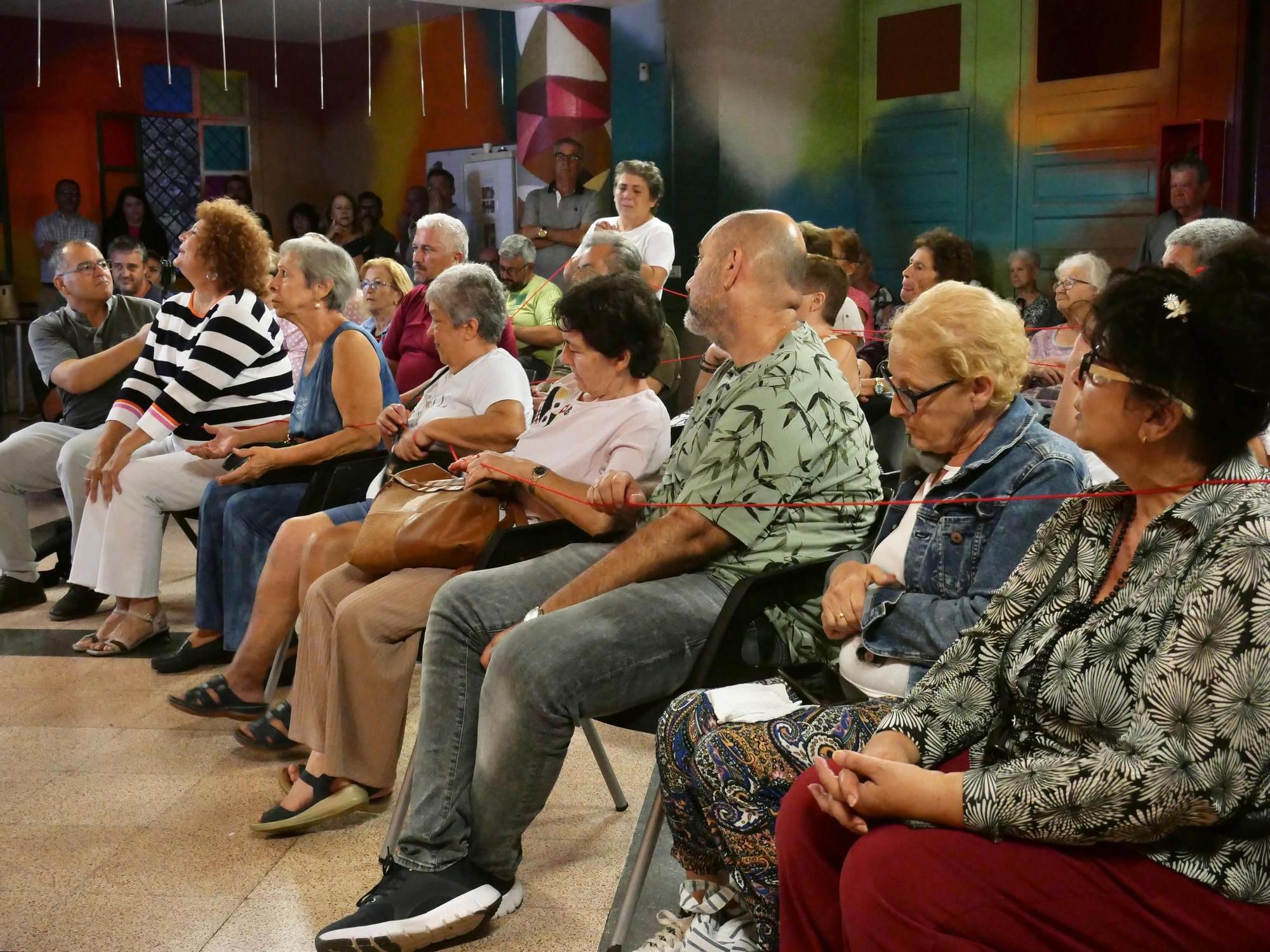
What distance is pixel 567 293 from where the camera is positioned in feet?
9.18

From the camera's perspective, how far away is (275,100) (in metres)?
10.2

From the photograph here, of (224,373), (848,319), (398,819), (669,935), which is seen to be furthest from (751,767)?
(848,319)

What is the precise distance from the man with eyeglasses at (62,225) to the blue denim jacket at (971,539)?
8842 mm

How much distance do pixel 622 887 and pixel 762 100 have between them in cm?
709

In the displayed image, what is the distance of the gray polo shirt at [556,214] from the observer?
848 cm

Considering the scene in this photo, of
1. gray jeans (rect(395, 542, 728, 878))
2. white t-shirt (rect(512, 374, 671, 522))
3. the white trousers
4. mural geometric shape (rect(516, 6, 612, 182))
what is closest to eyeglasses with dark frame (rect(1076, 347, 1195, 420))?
gray jeans (rect(395, 542, 728, 878))

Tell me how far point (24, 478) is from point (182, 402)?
1.19m

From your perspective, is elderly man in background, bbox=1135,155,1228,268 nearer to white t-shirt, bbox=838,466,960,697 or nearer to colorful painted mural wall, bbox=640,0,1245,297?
colorful painted mural wall, bbox=640,0,1245,297

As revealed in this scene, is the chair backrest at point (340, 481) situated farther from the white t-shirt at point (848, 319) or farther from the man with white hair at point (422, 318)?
the white t-shirt at point (848, 319)

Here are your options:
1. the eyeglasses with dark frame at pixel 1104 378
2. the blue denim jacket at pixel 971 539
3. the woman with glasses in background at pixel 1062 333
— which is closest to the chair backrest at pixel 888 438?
the woman with glasses in background at pixel 1062 333

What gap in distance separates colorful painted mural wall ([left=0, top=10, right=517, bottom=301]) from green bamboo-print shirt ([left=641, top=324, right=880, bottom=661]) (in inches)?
292

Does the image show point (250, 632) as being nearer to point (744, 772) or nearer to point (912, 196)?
point (744, 772)

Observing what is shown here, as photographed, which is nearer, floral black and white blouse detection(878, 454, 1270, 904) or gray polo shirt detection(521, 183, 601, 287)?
floral black and white blouse detection(878, 454, 1270, 904)

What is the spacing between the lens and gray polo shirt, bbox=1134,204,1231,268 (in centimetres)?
632
